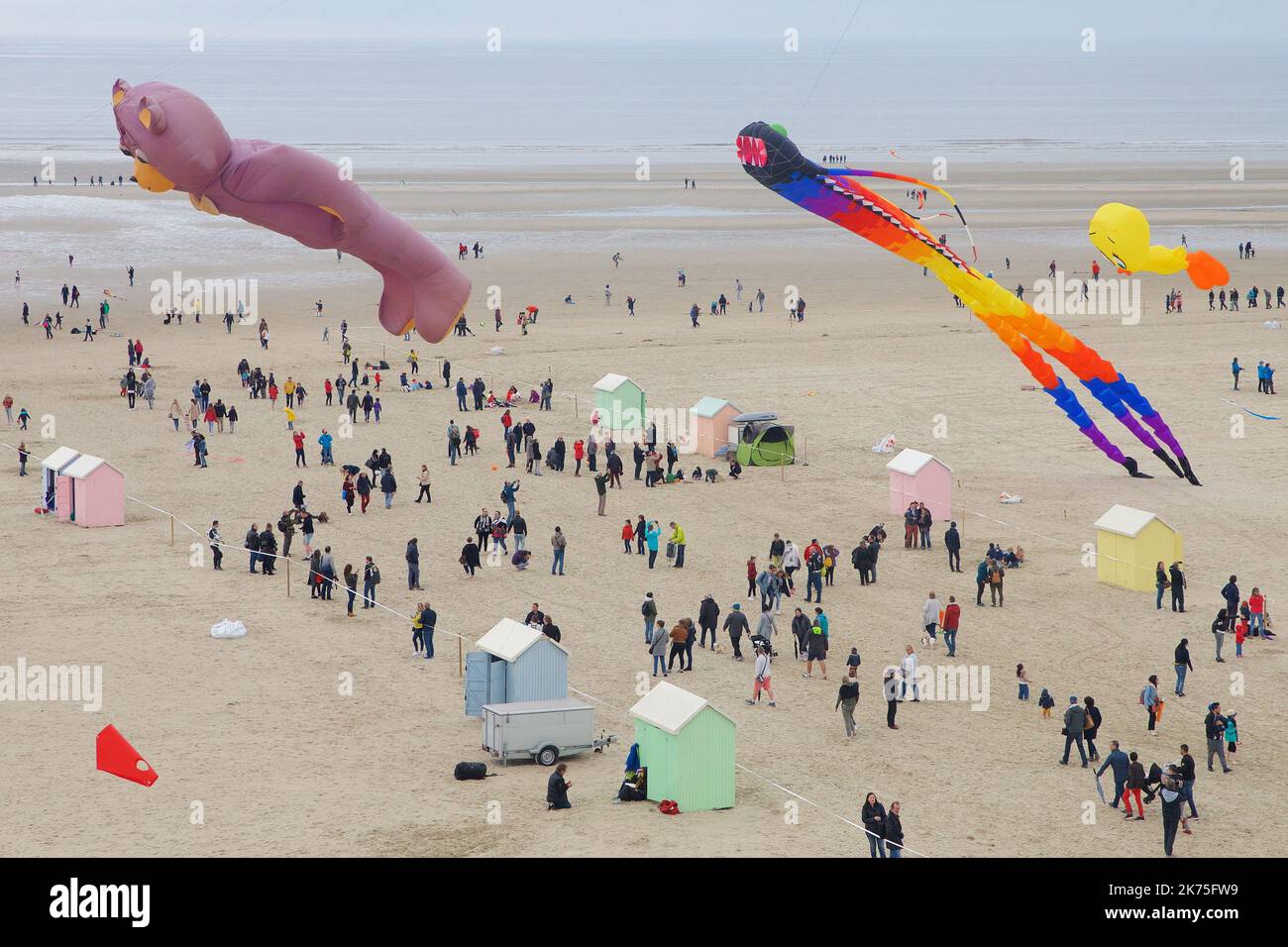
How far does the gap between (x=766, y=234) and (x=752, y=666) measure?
62.2 metres

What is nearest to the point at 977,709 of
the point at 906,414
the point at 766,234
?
the point at 906,414

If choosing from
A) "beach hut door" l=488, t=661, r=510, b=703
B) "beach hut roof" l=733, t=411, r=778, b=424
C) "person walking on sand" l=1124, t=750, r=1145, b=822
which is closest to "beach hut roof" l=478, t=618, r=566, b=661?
"beach hut door" l=488, t=661, r=510, b=703

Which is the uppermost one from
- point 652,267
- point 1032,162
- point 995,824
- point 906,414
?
point 1032,162

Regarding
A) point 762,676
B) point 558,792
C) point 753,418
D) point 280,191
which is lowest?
point 558,792

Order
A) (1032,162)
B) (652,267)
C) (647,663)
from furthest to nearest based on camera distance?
(1032,162) < (652,267) < (647,663)

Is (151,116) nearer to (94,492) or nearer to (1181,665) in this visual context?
(1181,665)

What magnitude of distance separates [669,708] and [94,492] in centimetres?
1845

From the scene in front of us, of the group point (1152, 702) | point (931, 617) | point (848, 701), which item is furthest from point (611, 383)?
point (1152, 702)

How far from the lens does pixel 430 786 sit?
22219 mm

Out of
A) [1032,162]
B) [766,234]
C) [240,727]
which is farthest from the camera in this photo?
[1032,162]

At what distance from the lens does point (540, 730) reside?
23.3 metres

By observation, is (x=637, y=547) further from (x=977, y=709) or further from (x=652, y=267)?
(x=652, y=267)

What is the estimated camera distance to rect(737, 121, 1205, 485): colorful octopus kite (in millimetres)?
30109

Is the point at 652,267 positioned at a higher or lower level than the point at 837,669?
higher
